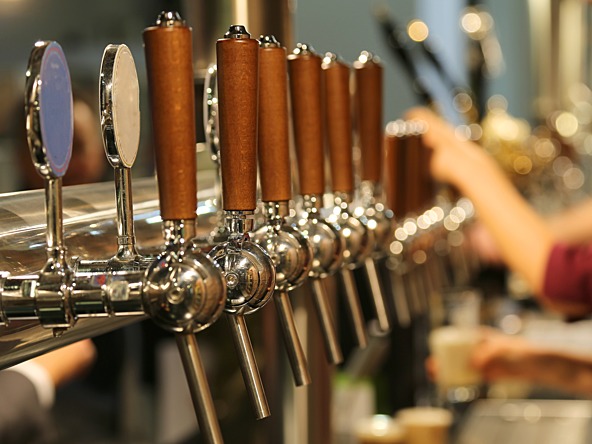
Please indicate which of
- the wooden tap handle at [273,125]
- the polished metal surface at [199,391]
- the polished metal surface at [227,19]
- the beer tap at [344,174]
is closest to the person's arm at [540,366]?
the polished metal surface at [227,19]

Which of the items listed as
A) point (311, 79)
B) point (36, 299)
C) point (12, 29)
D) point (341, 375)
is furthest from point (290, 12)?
point (341, 375)

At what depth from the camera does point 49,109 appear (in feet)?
1.54

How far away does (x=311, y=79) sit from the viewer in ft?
2.38

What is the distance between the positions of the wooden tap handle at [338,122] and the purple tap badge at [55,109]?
1.07ft

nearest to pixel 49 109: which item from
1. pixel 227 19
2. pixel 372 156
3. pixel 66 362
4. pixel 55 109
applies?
pixel 55 109

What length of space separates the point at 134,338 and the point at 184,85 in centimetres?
112

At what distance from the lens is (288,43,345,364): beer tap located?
72 centimetres

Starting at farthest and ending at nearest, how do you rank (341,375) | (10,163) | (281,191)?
(341,375)
(10,163)
(281,191)

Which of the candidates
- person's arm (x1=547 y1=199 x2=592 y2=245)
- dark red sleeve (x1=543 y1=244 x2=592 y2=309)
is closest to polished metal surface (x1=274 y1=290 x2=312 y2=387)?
dark red sleeve (x1=543 y1=244 x2=592 y2=309)

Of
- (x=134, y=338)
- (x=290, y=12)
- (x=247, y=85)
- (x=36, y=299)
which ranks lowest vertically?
(x=134, y=338)

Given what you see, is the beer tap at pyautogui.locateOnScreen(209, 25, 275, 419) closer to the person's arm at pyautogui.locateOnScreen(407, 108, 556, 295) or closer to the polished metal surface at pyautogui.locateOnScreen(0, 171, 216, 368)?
the polished metal surface at pyautogui.locateOnScreen(0, 171, 216, 368)

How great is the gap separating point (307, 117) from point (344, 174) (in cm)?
12

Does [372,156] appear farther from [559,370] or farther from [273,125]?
[559,370]

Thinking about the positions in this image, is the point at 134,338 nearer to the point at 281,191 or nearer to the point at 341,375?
the point at 341,375
